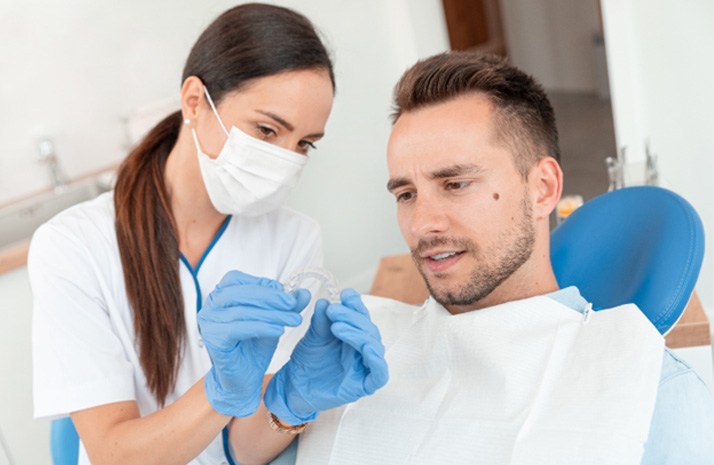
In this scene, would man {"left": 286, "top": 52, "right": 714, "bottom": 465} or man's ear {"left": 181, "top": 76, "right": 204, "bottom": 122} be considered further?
man's ear {"left": 181, "top": 76, "right": 204, "bottom": 122}

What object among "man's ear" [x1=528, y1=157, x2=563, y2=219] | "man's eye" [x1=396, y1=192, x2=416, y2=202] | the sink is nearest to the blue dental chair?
"man's eye" [x1=396, y1=192, x2=416, y2=202]

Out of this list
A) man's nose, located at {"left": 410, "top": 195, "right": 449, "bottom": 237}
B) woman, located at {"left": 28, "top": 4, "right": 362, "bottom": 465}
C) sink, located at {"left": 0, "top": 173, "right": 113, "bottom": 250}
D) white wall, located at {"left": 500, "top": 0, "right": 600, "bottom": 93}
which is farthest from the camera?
white wall, located at {"left": 500, "top": 0, "right": 600, "bottom": 93}

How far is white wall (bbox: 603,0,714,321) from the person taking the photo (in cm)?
235

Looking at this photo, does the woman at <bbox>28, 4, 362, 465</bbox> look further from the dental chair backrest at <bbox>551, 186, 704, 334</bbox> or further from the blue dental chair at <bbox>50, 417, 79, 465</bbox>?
the dental chair backrest at <bbox>551, 186, 704, 334</bbox>

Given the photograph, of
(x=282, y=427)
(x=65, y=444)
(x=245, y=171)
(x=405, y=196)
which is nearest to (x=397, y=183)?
(x=405, y=196)

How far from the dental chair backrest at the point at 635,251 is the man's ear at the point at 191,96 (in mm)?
706

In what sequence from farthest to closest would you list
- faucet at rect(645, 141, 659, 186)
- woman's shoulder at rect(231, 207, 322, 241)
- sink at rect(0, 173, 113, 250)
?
sink at rect(0, 173, 113, 250), faucet at rect(645, 141, 659, 186), woman's shoulder at rect(231, 207, 322, 241)

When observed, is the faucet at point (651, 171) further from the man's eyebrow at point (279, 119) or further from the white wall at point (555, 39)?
the white wall at point (555, 39)

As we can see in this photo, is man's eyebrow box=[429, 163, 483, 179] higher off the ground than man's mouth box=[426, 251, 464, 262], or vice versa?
man's eyebrow box=[429, 163, 483, 179]

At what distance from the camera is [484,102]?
4.26 ft

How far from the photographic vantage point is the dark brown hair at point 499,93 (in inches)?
51.1

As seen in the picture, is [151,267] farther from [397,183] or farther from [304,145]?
[397,183]

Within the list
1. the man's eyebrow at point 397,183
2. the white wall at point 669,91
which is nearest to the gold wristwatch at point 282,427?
the man's eyebrow at point 397,183

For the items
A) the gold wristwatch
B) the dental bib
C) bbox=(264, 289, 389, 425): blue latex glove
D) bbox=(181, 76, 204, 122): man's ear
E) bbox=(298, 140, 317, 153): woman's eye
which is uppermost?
bbox=(181, 76, 204, 122): man's ear
